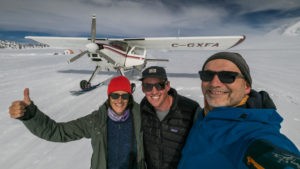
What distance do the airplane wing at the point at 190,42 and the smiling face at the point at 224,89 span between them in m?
10.6

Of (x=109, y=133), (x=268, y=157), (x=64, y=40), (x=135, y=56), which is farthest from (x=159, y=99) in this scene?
(x=64, y=40)

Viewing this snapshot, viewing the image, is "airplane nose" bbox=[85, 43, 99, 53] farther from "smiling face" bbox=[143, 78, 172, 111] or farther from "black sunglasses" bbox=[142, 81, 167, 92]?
"smiling face" bbox=[143, 78, 172, 111]

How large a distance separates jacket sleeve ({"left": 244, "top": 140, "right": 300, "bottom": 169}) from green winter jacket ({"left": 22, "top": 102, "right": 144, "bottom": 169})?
4.54 feet

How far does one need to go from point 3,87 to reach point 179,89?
23.0 ft

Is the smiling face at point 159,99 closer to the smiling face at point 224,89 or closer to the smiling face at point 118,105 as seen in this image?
the smiling face at point 118,105

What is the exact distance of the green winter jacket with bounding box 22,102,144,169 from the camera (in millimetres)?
2066

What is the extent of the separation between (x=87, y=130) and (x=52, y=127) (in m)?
0.34

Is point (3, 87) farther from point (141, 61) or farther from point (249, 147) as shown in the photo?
point (249, 147)

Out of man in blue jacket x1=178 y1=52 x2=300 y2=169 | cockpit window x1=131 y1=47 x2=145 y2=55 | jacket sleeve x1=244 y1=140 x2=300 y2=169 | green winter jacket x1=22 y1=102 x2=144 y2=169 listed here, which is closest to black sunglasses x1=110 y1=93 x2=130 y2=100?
green winter jacket x1=22 y1=102 x2=144 y2=169

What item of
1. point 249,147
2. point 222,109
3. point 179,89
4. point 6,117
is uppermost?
point 222,109

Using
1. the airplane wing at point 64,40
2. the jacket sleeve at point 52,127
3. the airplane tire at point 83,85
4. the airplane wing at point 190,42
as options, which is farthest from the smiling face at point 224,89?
the airplane wing at point 64,40

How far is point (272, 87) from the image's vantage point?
8938 millimetres

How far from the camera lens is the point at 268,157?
0.85m

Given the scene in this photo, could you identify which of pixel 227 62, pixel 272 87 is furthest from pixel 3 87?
pixel 272 87
